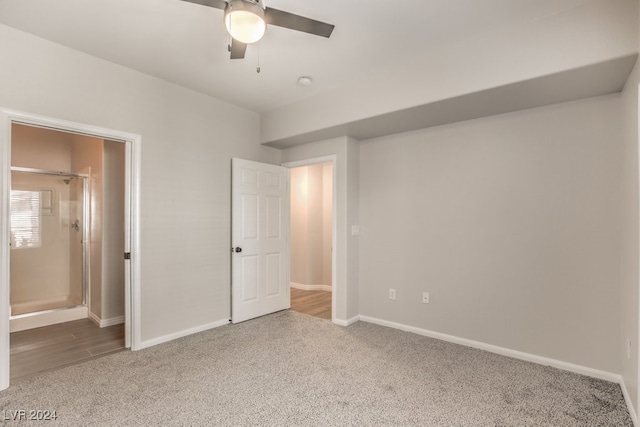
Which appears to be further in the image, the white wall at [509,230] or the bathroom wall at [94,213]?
the bathroom wall at [94,213]

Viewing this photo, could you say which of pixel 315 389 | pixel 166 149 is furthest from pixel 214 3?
pixel 315 389

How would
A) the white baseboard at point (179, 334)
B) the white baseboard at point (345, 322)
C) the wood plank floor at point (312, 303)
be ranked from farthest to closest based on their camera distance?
the wood plank floor at point (312, 303), the white baseboard at point (345, 322), the white baseboard at point (179, 334)

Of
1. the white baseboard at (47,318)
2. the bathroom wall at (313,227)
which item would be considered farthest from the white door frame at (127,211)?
the bathroom wall at (313,227)

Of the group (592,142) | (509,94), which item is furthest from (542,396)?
(509,94)

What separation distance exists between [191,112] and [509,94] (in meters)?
3.08

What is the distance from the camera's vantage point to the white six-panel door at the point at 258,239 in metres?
3.86

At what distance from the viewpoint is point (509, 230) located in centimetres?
298

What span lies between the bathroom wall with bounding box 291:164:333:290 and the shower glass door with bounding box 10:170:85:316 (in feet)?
10.7

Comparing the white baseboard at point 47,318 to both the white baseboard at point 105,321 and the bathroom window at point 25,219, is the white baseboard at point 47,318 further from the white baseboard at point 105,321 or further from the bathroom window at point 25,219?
the bathroom window at point 25,219

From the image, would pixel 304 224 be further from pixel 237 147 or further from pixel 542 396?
pixel 542 396

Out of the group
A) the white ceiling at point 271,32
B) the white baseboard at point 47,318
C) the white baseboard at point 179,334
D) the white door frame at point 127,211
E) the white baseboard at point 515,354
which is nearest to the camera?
the white ceiling at point 271,32

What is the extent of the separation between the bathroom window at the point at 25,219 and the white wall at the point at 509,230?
447cm

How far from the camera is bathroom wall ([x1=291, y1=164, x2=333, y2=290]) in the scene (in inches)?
231

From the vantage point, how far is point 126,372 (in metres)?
2.61
